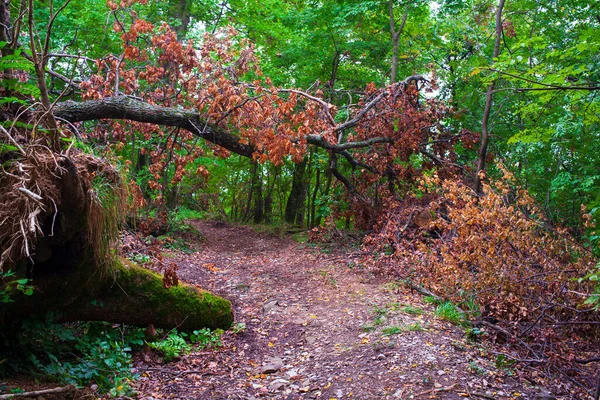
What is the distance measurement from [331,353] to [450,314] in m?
1.73

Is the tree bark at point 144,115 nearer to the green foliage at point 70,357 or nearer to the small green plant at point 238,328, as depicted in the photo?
the green foliage at point 70,357

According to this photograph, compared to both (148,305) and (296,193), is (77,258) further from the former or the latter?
(296,193)

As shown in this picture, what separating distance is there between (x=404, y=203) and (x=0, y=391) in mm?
7878

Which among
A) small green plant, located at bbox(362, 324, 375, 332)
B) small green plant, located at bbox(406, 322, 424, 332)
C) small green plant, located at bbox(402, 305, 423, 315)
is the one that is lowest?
small green plant, located at bbox(362, 324, 375, 332)

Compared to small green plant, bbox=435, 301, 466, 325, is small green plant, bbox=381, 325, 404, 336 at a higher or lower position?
lower

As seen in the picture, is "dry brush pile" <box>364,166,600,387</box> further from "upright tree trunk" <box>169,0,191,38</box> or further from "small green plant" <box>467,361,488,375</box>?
"upright tree trunk" <box>169,0,191,38</box>

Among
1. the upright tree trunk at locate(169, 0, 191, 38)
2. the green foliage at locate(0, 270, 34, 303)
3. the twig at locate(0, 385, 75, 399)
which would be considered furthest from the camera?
the upright tree trunk at locate(169, 0, 191, 38)

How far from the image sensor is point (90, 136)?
8117mm

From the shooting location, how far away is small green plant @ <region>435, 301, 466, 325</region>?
5.36 m

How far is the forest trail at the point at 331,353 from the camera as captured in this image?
4016 millimetres

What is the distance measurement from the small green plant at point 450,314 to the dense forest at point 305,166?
0.17 feet

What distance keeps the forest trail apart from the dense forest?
0.15 metres

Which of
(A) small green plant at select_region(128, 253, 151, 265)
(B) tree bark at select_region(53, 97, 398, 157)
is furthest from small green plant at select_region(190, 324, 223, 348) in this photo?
(B) tree bark at select_region(53, 97, 398, 157)

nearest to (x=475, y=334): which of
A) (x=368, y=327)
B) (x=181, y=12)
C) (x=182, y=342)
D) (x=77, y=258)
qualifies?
(x=368, y=327)
